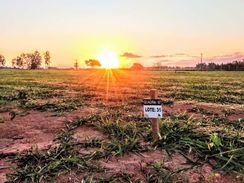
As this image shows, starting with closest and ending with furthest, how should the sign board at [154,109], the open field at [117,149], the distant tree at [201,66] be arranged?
the open field at [117,149] < the sign board at [154,109] < the distant tree at [201,66]

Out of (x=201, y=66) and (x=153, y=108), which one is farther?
(x=201, y=66)

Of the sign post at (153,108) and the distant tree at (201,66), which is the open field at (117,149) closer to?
the sign post at (153,108)

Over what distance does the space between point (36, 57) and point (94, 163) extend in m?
132

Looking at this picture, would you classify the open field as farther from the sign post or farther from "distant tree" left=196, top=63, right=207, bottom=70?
"distant tree" left=196, top=63, right=207, bottom=70

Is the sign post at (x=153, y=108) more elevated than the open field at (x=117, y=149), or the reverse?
the sign post at (x=153, y=108)

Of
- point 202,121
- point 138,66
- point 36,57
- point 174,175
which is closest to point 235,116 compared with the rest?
point 202,121

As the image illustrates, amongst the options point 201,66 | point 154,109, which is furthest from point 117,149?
point 201,66

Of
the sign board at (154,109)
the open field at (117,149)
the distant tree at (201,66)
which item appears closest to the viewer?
the open field at (117,149)

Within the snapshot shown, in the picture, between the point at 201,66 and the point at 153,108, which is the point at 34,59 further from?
the point at 153,108

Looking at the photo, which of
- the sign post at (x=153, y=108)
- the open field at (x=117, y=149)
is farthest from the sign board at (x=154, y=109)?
the open field at (x=117, y=149)

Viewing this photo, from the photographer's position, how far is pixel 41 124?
27.7 ft

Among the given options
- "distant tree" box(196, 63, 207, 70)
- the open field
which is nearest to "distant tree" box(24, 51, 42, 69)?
"distant tree" box(196, 63, 207, 70)

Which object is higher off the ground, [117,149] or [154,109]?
[154,109]

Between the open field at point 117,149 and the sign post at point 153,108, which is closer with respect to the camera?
the open field at point 117,149
